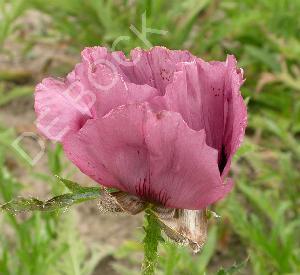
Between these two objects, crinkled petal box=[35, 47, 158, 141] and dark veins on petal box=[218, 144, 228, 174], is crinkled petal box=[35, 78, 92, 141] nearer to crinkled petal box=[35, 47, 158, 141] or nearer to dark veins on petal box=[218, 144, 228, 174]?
crinkled petal box=[35, 47, 158, 141]

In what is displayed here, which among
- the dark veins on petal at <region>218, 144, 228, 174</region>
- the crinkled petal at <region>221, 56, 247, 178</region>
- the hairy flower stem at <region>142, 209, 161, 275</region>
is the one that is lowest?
the hairy flower stem at <region>142, 209, 161, 275</region>

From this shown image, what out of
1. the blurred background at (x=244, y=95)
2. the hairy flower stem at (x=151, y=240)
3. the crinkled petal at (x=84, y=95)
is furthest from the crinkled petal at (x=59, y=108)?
the blurred background at (x=244, y=95)

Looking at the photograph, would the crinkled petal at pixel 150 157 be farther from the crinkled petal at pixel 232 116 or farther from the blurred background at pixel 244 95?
the blurred background at pixel 244 95

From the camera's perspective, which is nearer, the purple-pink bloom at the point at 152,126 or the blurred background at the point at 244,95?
the purple-pink bloom at the point at 152,126

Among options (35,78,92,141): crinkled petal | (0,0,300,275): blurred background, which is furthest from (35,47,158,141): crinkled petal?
(0,0,300,275): blurred background

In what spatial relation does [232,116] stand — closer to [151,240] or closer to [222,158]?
[222,158]

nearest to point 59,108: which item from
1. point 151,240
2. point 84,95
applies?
point 84,95

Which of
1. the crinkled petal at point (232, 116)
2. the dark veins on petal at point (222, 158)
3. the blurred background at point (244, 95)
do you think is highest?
the crinkled petal at point (232, 116)

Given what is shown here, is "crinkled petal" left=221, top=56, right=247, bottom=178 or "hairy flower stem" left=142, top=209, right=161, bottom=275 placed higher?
"crinkled petal" left=221, top=56, right=247, bottom=178
